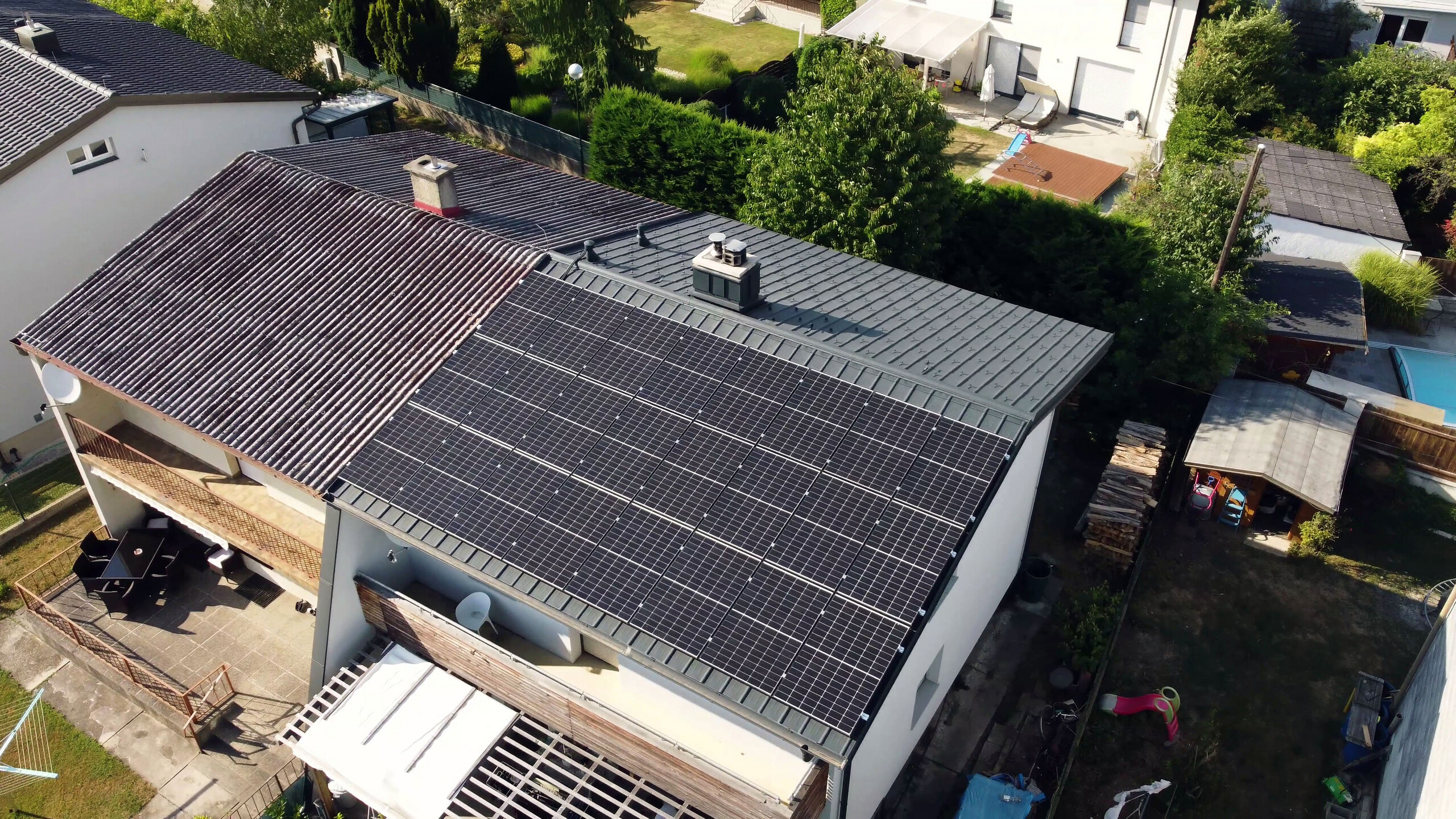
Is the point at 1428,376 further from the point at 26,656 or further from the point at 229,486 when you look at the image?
the point at 26,656

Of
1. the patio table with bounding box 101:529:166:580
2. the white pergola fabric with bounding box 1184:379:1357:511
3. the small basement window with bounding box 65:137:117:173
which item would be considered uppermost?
the small basement window with bounding box 65:137:117:173

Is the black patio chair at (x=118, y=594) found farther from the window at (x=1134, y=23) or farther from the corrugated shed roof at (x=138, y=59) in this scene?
the window at (x=1134, y=23)

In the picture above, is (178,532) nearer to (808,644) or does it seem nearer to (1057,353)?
(808,644)

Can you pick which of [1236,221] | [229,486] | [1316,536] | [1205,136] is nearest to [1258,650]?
[1316,536]

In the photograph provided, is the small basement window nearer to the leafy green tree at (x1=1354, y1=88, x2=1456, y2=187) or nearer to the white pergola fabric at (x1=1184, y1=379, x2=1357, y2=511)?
the white pergola fabric at (x1=1184, y1=379, x2=1357, y2=511)

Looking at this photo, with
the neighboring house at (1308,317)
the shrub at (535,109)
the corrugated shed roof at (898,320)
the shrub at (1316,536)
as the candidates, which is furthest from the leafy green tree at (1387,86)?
the shrub at (535,109)

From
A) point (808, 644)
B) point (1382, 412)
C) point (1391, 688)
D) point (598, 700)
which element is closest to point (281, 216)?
point (598, 700)

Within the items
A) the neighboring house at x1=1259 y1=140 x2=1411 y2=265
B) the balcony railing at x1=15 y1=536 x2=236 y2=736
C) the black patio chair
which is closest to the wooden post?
the neighboring house at x1=1259 y1=140 x2=1411 y2=265
